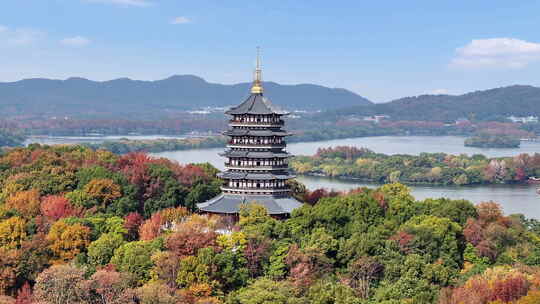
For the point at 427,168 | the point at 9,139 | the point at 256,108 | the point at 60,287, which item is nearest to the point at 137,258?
the point at 60,287

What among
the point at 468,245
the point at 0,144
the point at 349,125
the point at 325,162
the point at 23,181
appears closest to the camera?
the point at 468,245

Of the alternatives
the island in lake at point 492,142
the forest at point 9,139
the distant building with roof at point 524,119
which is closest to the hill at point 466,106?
the distant building with roof at point 524,119

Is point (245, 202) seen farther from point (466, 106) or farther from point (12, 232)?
point (466, 106)

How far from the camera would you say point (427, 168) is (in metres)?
62.9

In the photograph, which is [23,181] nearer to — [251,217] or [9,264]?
[9,264]

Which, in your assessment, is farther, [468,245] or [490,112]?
[490,112]

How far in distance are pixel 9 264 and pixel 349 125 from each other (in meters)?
118

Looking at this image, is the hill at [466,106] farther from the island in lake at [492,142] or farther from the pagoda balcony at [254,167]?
the pagoda balcony at [254,167]

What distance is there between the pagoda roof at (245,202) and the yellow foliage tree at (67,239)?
3891 millimetres

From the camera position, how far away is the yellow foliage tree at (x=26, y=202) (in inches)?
964

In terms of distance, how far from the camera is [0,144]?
8456 cm

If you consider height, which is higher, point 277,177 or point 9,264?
point 277,177

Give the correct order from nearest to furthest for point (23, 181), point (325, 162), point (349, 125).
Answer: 1. point (23, 181)
2. point (325, 162)
3. point (349, 125)

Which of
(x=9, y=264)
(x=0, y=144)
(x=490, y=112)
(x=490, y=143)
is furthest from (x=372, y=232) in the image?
(x=490, y=112)
